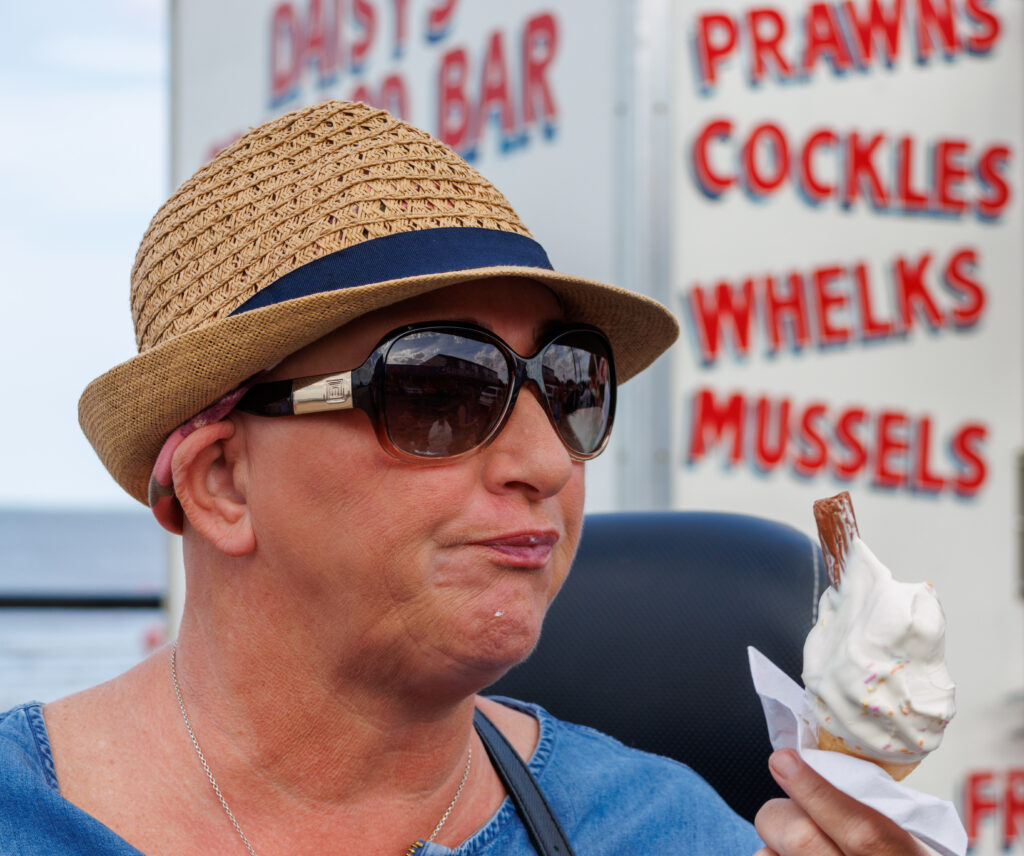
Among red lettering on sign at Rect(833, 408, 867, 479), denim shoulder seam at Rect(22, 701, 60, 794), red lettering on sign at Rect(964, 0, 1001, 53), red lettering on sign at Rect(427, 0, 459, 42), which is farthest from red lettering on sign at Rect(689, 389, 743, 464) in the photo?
denim shoulder seam at Rect(22, 701, 60, 794)

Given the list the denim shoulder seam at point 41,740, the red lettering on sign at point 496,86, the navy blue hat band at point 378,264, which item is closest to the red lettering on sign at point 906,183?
the red lettering on sign at point 496,86

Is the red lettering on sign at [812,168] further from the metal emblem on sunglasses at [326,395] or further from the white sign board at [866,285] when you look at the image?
the metal emblem on sunglasses at [326,395]

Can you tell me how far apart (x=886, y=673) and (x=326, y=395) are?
0.62 meters

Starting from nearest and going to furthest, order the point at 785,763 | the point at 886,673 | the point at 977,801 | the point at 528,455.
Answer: the point at 886,673
the point at 785,763
the point at 528,455
the point at 977,801

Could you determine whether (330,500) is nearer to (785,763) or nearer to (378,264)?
(378,264)

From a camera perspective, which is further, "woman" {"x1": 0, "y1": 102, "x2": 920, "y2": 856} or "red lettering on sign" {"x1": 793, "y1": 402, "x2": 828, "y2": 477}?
"red lettering on sign" {"x1": 793, "y1": 402, "x2": 828, "y2": 477}

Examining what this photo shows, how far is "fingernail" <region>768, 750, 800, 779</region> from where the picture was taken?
3.85 feet

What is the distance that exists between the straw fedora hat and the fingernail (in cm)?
56

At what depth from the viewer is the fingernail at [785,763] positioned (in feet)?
3.85

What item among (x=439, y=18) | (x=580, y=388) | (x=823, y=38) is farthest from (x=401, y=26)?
(x=580, y=388)

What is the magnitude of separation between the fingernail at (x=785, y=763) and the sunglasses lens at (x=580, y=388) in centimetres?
43

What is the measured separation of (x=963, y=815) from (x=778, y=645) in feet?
3.84

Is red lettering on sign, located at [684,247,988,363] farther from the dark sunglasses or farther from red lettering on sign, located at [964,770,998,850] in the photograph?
the dark sunglasses

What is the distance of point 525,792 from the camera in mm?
1545
